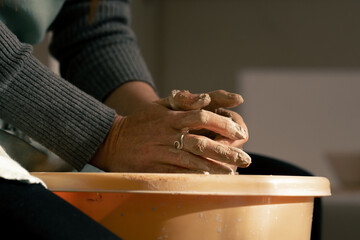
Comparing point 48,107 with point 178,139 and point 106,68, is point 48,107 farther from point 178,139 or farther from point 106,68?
point 106,68

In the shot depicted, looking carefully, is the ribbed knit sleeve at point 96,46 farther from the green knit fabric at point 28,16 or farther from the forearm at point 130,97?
the green knit fabric at point 28,16

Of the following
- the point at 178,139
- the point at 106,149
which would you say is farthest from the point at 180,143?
the point at 106,149

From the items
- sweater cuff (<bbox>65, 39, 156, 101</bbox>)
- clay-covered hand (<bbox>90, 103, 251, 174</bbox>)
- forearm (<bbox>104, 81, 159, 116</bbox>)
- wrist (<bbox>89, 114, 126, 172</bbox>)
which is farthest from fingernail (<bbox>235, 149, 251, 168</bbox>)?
sweater cuff (<bbox>65, 39, 156, 101</bbox>)

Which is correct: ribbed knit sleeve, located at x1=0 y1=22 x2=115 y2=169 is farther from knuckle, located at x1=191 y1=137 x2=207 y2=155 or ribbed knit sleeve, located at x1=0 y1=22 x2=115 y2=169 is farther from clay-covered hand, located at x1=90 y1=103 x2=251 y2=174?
knuckle, located at x1=191 y1=137 x2=207 y2=155

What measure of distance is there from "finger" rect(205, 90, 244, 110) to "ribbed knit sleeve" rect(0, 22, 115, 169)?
0.13 meters

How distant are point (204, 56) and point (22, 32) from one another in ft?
7.30

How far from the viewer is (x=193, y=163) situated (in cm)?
48

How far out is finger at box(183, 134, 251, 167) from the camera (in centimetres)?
47

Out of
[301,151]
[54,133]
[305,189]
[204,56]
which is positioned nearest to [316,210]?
[305,189]

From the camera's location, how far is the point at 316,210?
24.2 inches

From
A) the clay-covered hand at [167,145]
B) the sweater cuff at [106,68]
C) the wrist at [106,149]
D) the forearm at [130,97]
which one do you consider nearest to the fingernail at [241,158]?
the clay-covered hand at [167,145]

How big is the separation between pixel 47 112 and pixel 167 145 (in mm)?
162

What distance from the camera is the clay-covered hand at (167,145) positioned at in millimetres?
472

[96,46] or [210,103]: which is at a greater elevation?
[96,46]
